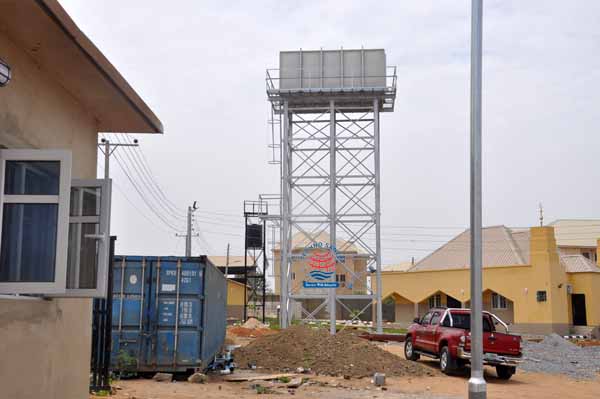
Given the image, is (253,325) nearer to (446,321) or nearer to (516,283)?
(516,283)

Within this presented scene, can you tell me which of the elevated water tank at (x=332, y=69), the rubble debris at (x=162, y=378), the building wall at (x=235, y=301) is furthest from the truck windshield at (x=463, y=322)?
the building wall at (x=235, y=301)

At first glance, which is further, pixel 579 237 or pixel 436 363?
pixel 579 237

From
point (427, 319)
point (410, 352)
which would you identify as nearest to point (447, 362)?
point (427, 319)

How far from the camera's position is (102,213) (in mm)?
6762

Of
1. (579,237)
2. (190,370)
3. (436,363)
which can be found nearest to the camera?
(190,370)

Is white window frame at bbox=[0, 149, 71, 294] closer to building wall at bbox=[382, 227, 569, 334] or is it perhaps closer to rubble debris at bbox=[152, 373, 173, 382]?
rubble debris at bbox=[152, 373, 173, 382]

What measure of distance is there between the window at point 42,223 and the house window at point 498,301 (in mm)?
42946

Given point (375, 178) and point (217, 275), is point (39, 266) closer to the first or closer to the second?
point (217, 275)

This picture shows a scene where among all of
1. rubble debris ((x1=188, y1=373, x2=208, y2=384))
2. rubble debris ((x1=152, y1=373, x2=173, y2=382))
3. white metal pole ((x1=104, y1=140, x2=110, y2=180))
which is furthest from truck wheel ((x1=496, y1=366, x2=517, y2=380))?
white metal pole ((x1=104, y1=140, x2=110, y2=180))

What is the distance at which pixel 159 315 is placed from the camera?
54.4ft

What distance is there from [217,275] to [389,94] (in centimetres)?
1905

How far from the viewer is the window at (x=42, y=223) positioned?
598 centimetres

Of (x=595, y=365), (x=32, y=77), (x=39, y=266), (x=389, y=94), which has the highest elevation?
(x=389, y=94)

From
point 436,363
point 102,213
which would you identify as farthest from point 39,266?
point 436,363
